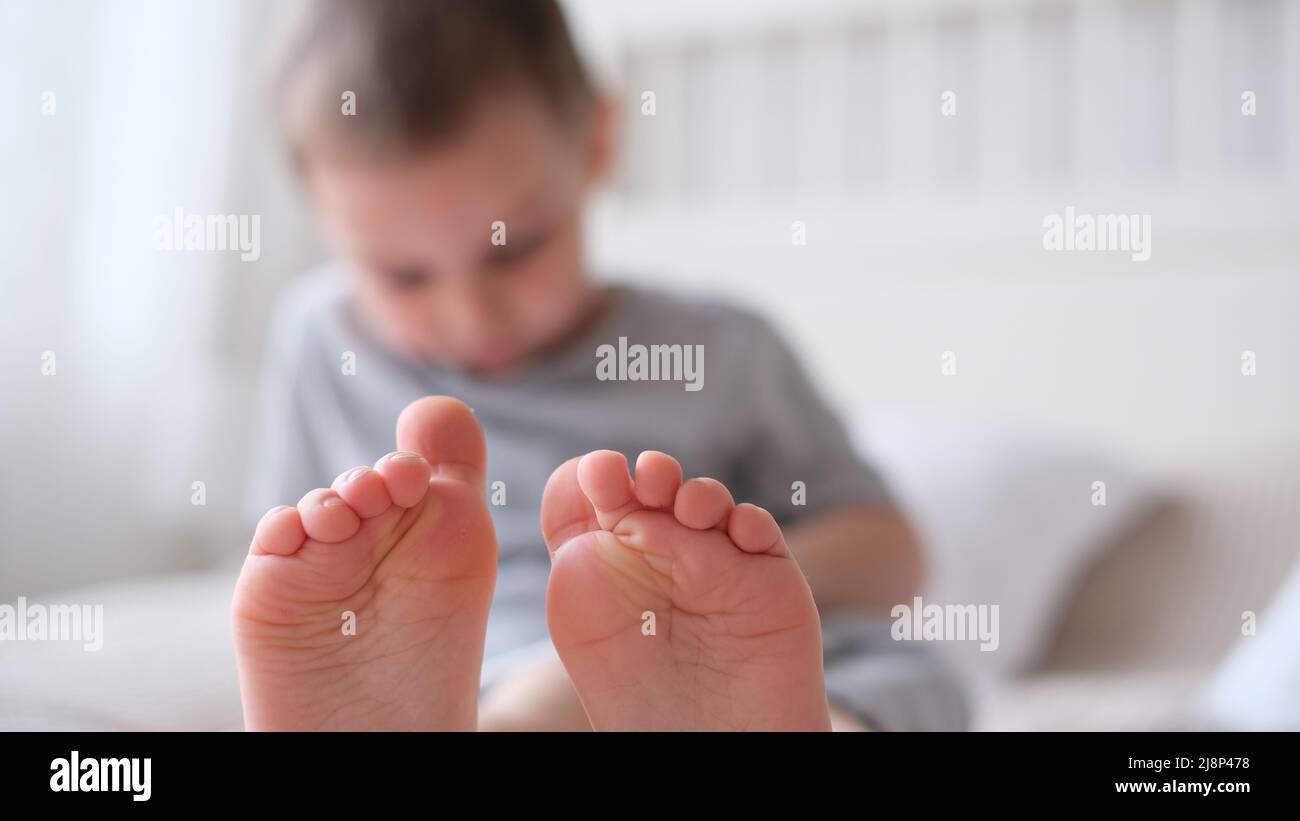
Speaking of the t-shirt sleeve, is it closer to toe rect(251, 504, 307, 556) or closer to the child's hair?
the child's hair

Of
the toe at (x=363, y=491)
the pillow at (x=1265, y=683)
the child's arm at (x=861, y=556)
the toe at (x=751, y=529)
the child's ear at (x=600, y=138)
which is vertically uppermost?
the child's ear at (x=600, y=138)

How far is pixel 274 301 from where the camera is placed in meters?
1.77

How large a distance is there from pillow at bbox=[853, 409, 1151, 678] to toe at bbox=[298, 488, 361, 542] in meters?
0.71

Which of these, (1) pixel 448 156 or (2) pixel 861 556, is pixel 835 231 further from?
(1) pixel 448 156

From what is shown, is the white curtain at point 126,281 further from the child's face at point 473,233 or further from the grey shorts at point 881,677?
the grey shorts at point 881,677

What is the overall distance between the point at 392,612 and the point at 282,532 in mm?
66

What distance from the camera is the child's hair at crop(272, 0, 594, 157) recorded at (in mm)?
675

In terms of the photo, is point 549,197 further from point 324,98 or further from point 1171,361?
point 1171,361

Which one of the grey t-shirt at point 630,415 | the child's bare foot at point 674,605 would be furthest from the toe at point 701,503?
the grey t-shirt at point 630,415

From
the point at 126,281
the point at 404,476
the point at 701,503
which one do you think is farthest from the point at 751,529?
the point at 126,281

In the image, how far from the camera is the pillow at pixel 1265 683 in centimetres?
69

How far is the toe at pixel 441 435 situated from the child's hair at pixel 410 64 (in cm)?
27

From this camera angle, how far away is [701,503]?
0.43 m
